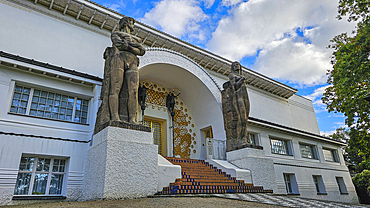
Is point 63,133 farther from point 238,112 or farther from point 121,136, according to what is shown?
point 238,112

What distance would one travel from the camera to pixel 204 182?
23.1 ft

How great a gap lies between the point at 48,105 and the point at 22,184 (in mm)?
2439

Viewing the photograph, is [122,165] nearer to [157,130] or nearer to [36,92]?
[36,92]

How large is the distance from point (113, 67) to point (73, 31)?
4.77 metres

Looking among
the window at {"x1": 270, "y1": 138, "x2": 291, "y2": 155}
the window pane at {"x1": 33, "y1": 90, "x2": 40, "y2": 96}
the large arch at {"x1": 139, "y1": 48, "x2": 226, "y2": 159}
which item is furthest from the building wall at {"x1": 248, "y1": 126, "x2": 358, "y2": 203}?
the window pane at {"x1": 33, "y1": 90, "x2": 40, "y2": 96}

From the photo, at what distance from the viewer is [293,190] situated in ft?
40.9

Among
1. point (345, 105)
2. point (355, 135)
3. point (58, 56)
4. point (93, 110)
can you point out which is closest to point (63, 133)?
point (93, 110)

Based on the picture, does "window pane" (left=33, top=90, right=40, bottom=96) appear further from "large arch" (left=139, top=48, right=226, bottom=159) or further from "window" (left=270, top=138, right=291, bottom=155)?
"window" (left=270, top=138, right=291, bottom=155)

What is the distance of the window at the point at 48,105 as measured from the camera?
22.9 ft

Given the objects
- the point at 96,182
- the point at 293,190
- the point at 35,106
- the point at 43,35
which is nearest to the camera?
the point at 96,182

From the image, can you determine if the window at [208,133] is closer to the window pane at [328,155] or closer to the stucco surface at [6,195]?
the stucco surface at [6,195]

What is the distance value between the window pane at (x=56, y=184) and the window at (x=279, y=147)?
1052cm

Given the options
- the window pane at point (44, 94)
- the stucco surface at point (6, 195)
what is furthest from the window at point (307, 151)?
the stucco surface at point (6, 195)

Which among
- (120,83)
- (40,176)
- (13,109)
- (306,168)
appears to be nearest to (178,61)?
(120,83)
